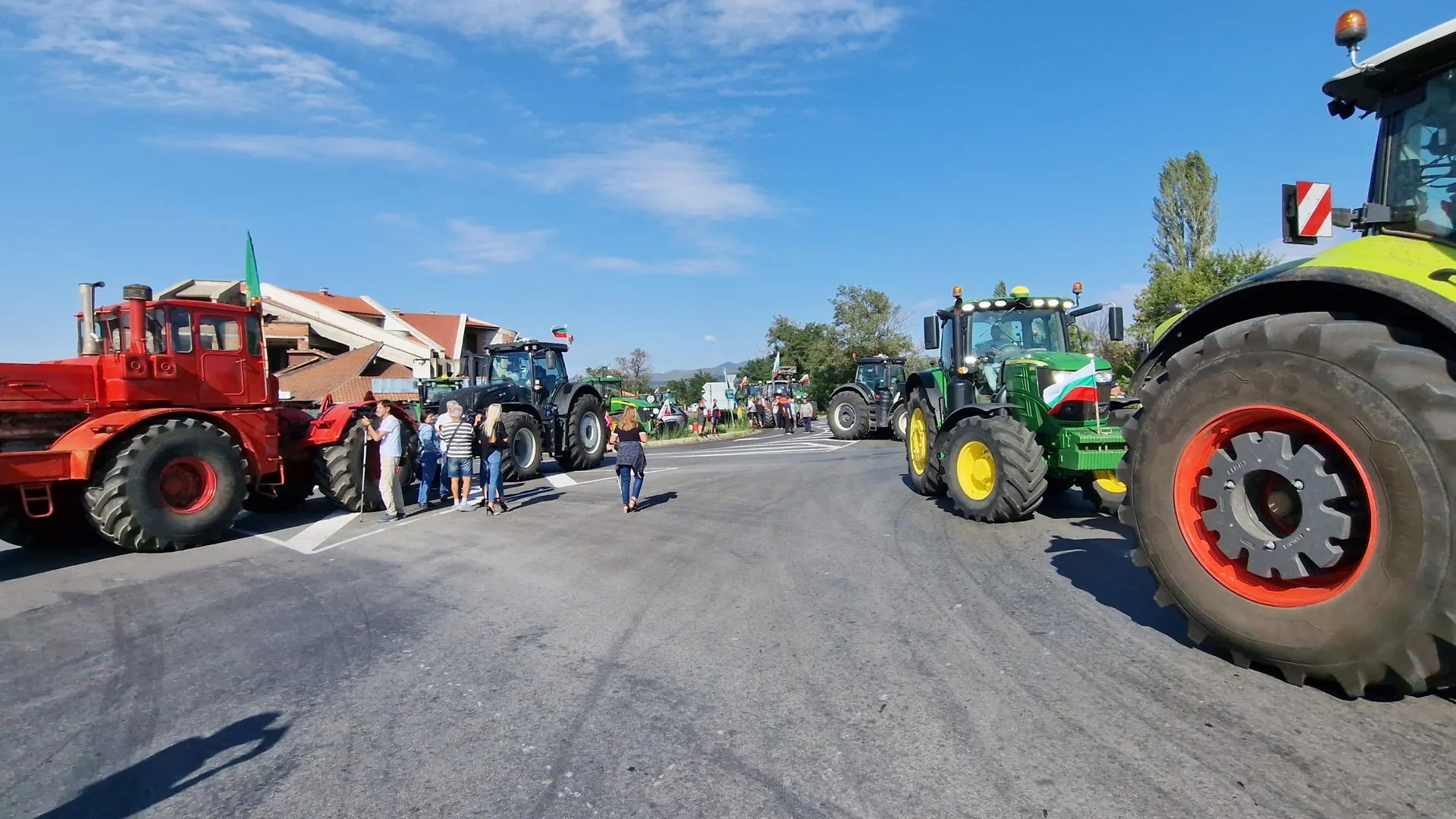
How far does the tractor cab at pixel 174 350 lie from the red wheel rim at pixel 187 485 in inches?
32.1

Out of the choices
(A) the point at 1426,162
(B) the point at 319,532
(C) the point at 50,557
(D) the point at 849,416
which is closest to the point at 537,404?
(B) the point at 319,532

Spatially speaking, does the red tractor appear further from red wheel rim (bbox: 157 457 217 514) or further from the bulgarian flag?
the bulgarian flag

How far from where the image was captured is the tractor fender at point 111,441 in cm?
791

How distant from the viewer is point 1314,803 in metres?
2.59

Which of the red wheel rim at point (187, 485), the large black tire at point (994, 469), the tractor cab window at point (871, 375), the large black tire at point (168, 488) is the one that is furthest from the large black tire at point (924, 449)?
the tractor cab window at point (871, 375)

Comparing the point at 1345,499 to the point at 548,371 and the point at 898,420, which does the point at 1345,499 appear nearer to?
the point at 548,371

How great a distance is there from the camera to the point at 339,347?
31.4 metres

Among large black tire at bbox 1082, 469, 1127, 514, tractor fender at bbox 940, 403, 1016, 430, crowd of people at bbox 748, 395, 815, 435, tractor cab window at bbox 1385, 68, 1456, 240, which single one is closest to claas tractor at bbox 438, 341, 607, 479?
tractor fender at bbox 940, 403, 1016, 430

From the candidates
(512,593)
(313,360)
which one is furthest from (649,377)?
(512,593)

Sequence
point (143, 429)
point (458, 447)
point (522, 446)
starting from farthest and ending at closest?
point (522, 446) < point (458, 447) < point (143, 429)

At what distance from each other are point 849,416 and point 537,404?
36.3 feet

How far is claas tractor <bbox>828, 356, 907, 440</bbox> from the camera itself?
23203mm

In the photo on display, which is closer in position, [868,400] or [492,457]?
[492,457]

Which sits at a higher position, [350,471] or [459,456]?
[459,456]
